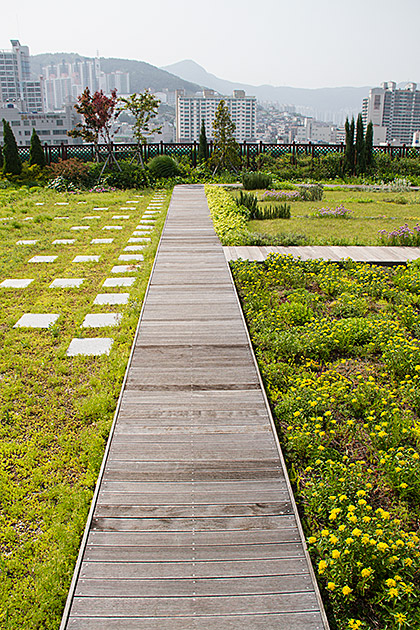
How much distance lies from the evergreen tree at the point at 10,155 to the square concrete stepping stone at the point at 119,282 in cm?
1031

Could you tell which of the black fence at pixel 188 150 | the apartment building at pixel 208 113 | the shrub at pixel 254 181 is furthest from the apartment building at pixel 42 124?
the shrub at pixel 254 181

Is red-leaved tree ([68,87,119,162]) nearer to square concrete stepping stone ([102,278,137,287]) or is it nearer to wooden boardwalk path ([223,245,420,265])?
wooden boardwalk path ([223,245,420,265])

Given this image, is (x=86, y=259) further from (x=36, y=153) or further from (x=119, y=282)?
(x=36, y=153)

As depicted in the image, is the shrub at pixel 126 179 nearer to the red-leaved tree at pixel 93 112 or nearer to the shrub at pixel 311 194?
the red-leaved tree at pixel 93 112

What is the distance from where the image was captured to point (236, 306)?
4.65m

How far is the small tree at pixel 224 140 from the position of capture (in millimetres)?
14727

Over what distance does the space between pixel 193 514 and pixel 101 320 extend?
2.57m

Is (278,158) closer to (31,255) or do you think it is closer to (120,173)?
(120,173)

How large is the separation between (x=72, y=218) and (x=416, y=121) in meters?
130

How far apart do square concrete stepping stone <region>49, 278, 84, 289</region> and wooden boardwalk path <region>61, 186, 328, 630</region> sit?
1876 millimetres

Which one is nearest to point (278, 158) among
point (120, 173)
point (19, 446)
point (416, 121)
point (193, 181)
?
point (193, 181)

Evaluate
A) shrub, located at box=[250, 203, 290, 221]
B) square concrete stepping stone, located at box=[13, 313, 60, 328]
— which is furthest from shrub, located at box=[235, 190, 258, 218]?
square concrete stepping stone, located at box=[13, 313, 60, 328]

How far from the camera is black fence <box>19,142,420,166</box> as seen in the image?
51.0ft

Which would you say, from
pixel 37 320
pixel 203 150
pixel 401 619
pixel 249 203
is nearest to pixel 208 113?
pixel 203 150
